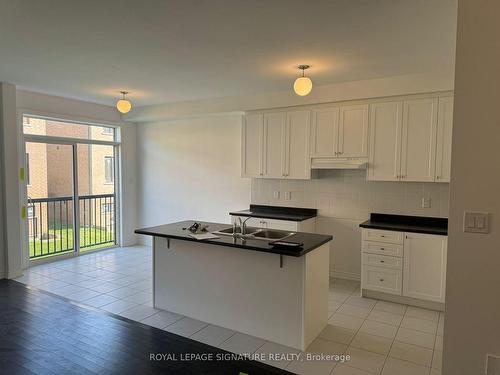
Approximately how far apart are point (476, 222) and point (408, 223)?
100 inches

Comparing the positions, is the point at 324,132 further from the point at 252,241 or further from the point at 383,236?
the point at 252,241

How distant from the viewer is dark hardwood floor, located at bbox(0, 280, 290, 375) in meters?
2.65

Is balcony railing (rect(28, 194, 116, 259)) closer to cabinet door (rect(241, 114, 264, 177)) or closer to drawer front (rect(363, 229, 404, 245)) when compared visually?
cabinet door (rect(241, 114, 264, 177))

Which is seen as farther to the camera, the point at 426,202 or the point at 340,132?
the point at 340,132

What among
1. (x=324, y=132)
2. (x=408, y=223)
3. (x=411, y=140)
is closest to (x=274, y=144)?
(x=324, y=132)

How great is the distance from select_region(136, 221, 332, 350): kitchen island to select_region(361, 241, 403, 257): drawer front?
3.54ft

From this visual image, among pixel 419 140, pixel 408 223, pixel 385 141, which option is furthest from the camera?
pixel 408 223

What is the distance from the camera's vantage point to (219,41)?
2971mm

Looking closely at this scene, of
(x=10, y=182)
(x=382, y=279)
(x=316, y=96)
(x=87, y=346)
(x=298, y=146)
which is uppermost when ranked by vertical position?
(x=316, y=96)

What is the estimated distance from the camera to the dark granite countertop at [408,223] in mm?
3932

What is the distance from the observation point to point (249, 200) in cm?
568

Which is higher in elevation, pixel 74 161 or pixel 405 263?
pixel 74 161

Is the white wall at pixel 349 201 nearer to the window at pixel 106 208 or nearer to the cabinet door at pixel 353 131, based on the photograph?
the cabinet door at pixel 353 131

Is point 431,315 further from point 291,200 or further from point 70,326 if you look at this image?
point 70,326
